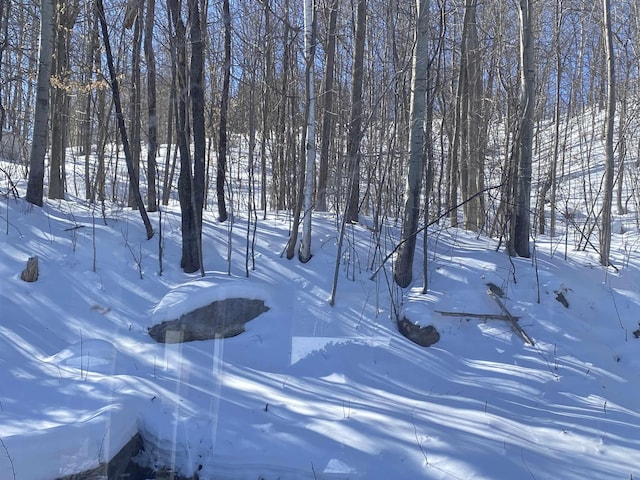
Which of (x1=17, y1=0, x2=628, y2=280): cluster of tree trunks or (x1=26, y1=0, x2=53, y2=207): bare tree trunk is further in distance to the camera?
(x1=26, y1=0, x2=53, y2=207): bare tree trunk

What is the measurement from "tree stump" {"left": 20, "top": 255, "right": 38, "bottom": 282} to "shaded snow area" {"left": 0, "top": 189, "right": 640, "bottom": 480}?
10 centimetres

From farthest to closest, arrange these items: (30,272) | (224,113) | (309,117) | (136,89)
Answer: (136,89), (224,113), (309,117), (30,272)

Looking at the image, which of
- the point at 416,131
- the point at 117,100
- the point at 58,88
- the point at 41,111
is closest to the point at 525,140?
the point at 416,131

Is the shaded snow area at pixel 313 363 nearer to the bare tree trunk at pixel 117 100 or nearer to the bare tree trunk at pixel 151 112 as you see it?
the bare tree trunk at pixel 117 100

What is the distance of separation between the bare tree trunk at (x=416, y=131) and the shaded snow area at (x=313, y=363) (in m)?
0.69

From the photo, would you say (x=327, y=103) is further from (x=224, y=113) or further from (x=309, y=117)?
(x=309, y=117)

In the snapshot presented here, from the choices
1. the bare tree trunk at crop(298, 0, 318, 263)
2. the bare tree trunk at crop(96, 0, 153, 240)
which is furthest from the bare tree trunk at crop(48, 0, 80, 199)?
the bare tree trunk at crop(298, 0, 318, 263)

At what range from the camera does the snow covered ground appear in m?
5.02

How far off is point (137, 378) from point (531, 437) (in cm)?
385

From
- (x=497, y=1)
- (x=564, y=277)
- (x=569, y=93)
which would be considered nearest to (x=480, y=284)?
(x=564, y=277)

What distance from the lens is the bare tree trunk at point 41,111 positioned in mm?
10617

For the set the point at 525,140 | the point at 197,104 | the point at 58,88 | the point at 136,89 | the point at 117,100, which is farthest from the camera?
the point at 58,88

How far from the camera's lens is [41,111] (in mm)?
10703

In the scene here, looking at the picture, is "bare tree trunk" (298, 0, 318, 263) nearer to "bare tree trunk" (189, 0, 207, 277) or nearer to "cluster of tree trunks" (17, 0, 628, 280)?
"cluster of tree trunks" (17, 0, 628, 280)
